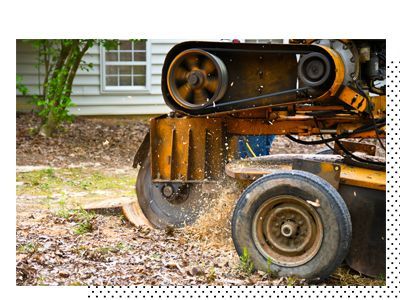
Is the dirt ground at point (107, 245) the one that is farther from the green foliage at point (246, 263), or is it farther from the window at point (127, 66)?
the window at point (127, 66)

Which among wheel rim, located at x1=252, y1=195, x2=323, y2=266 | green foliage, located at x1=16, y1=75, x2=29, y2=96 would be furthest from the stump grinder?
green foliage, located at x1=16, y1=75, x2=29, y2=96

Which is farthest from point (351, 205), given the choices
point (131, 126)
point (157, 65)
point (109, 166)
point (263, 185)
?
point (157, 65)

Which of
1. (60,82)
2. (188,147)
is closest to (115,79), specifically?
(60,82)

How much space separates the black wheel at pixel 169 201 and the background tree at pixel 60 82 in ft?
14.7

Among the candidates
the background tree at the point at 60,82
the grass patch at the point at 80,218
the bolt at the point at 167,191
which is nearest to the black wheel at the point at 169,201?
the bolt at the point at 167,191

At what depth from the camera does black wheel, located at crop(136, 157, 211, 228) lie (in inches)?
243

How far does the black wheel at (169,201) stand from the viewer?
6184mm

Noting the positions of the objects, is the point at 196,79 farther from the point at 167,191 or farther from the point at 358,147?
the point at 358,147

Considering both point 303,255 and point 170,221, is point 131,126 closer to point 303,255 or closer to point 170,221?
point 170,221

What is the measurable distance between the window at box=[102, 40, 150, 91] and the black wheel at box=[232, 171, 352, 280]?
744cm

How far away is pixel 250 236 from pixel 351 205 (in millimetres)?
672

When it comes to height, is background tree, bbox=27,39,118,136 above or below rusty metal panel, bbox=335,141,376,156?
above

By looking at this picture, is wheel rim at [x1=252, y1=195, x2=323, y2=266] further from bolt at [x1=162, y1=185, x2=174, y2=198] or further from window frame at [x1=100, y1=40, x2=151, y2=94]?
window frame at [x1=100, y1=40, x2=151, y2=94]

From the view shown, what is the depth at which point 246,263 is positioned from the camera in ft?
16.2
